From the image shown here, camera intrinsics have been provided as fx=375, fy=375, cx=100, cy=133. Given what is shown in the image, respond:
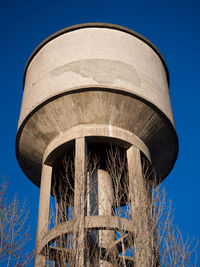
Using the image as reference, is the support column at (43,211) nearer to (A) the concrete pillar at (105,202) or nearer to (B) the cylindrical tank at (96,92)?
(B) the cylindrical tank at (96,92)

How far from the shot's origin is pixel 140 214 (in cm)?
881

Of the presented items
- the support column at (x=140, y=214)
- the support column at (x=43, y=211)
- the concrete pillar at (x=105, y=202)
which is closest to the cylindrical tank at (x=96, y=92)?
the support column at (x=43, y=211)

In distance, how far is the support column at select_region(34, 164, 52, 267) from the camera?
31.4ft

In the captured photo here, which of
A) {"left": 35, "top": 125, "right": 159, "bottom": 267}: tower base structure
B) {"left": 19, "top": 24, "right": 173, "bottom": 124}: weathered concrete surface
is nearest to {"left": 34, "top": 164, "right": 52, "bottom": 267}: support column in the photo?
{"left": 35, "top": 125, "right": 159, "bottom": 267}: tower base structure

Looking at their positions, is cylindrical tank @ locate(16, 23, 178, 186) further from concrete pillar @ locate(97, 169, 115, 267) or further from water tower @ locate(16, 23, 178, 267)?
concrete pillar @ locate(97, 169, 115, 267)

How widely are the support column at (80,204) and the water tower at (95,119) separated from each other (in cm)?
3

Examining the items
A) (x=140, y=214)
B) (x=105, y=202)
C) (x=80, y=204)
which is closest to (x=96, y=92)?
(x=80, y=204)

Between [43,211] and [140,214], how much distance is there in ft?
10.00

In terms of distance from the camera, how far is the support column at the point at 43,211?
31.4 feet

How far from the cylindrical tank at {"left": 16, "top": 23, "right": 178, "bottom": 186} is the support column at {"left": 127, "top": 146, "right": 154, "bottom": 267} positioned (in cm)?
113

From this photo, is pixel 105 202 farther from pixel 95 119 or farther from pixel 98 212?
pixel 95 119

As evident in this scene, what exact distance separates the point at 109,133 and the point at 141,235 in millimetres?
3241

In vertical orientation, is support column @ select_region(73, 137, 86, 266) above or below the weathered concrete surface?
below

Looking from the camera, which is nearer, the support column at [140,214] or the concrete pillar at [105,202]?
the support column at [140,214]
